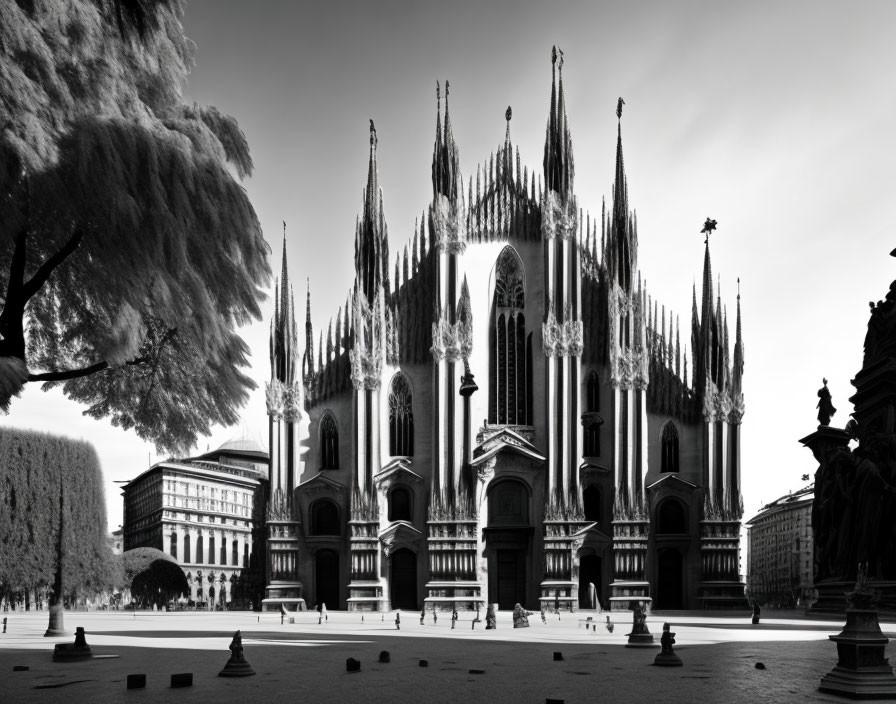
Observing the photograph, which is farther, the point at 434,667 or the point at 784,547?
the point at 784,547

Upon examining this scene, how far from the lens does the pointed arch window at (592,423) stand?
5453 centimetres

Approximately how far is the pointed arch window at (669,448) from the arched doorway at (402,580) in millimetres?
15494

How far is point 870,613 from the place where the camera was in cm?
1498

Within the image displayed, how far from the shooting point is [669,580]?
53844 millimetres

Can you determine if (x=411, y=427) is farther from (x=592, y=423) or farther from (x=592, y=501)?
(x=592, y=501)

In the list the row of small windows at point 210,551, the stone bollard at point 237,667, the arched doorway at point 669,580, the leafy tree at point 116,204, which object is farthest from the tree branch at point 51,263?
the row of small windows at point 210,551

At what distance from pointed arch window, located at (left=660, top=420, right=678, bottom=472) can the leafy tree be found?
4429cm

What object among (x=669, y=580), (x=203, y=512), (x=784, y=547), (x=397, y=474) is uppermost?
(x=397, y=474)

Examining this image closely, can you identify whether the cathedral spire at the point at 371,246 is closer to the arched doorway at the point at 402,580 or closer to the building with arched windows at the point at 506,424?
the building with arched windows at the point at 506,424

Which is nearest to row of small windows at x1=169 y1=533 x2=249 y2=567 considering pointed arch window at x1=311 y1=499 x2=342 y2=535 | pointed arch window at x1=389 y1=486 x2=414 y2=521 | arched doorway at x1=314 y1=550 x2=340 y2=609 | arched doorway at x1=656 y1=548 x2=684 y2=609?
arched doorway at x1=314 y1=550 x2=340 y2=609

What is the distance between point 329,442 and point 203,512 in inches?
2831

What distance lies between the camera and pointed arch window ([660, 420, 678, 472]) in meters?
54.8

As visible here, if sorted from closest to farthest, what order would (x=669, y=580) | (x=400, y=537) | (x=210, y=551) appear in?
(x=400, y=537) < (x=669, y=580) < (x=210, y=551)

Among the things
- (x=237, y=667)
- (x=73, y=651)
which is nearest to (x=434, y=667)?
(x=237, y=667)
